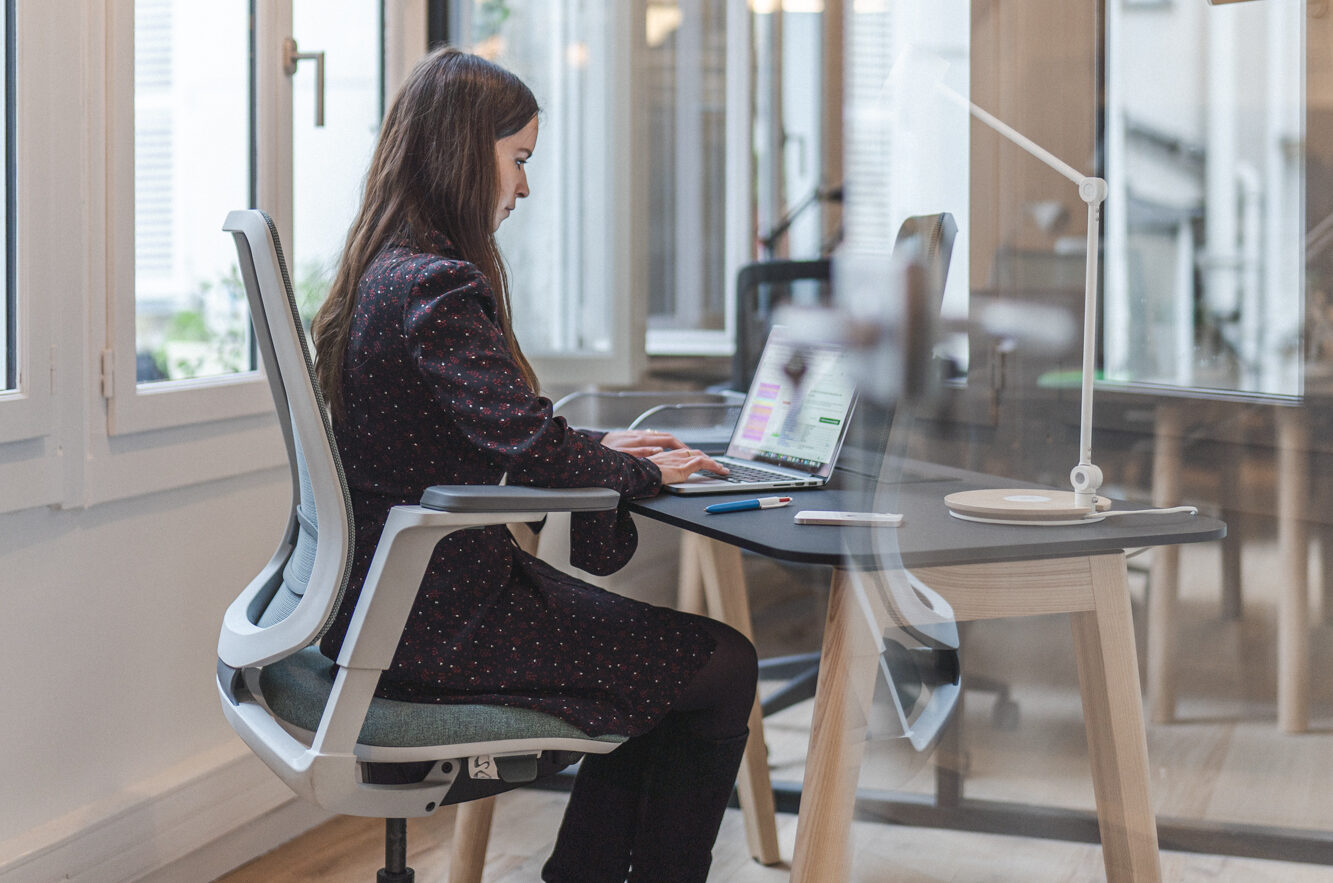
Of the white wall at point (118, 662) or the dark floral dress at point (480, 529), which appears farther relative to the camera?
the white wall at point (118, 662)

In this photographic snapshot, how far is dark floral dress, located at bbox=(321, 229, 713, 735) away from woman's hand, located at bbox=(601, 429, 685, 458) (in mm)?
155

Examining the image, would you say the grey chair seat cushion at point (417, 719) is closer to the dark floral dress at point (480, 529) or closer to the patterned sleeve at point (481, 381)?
the dark floral dress at point (480, 529)

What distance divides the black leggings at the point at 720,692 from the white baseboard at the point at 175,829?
0.81 meters

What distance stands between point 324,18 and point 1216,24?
1.60 m

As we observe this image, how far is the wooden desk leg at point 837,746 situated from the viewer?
3.92 ft

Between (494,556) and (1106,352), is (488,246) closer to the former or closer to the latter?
(494,556)

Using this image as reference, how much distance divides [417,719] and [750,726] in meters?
0.82

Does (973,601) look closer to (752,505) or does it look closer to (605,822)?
(752,505)

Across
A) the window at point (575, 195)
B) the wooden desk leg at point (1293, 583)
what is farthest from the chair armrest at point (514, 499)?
the window at point (575, 195)

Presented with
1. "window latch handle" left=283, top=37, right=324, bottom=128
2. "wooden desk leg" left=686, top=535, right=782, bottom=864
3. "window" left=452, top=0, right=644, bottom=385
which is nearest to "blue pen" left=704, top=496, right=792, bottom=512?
"wooden desk leg" left=686, top=535, right=782, bottom=864

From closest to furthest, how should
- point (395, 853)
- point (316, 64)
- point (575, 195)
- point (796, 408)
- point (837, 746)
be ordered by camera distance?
point (837, 746) < point (395, 853) < point (796, 408) < point (316, 64) < point (575, 195)

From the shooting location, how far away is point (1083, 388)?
104 centimetres

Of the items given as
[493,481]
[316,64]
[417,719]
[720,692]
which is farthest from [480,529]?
[316,64]

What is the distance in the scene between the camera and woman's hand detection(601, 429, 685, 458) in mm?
1545
